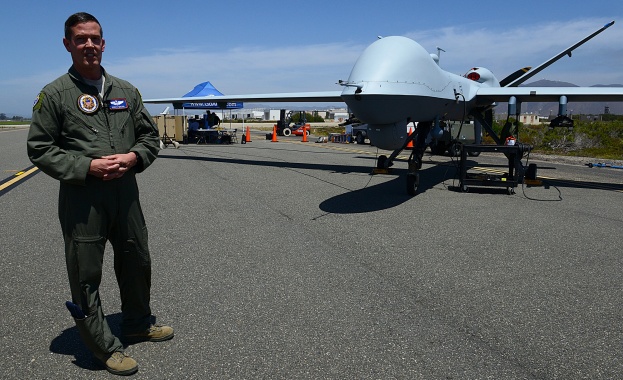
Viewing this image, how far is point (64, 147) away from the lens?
2777 mm

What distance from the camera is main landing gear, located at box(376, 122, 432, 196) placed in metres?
9.53

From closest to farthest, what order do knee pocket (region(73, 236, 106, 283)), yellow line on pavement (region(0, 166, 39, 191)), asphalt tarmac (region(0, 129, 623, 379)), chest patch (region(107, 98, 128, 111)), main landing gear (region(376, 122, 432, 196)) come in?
knee pocket (region(73, 236, 106, 283)) < chest patch (region(107, 98, 128, 111)) < asphalt tarmac (region(0, 129, 623, 379)) < main landing gear (region(376, 122, 432, 196)) < yellow line on pavement (region(0, 166, 39, 191))

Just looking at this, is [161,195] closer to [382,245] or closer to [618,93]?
[382,245]

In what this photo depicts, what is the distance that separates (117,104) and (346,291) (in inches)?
96.1

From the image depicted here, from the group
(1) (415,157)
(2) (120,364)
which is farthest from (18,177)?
(2) (120,364)

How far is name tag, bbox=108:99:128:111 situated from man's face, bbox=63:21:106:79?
0.65 ft

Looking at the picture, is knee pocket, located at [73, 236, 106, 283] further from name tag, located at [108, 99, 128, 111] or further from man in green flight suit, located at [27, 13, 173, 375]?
name tag, located at [108, 99, 128, 111]

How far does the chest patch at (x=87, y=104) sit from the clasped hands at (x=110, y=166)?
0.29m

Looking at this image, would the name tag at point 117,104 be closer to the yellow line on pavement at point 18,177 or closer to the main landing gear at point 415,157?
the main landing gear at point 415,157

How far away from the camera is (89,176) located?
8.98ft

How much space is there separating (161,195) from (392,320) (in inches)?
264

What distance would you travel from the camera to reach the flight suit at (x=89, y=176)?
8.70 ft

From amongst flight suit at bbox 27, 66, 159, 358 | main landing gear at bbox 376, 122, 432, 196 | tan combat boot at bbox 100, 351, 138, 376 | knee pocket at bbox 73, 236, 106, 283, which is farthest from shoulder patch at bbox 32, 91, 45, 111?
main landing gear at bbox 376, 122, 432, 196

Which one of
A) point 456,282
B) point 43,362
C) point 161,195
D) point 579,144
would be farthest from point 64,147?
point 579,144
